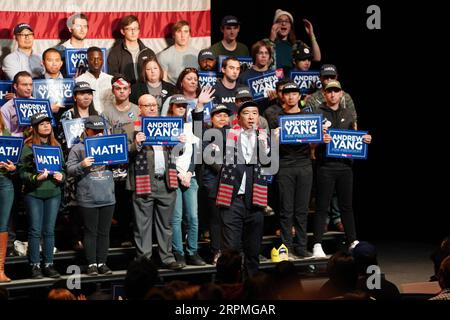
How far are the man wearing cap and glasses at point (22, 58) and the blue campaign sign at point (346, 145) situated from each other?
3204mm

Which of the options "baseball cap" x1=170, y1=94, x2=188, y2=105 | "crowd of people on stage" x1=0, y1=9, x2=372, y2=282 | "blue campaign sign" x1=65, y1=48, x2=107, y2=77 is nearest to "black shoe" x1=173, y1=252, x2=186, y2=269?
"crowd of people on stage" x1=0, y1=9, x2=372, y2=282

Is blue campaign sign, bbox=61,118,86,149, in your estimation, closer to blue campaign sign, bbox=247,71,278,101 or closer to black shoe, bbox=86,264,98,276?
black shoe, bbox=86,264,98,276

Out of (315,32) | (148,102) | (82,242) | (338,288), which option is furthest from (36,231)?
(315,32)

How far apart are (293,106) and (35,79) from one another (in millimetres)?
2698

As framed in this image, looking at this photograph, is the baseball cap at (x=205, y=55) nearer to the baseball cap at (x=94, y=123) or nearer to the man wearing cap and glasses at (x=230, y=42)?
the man wearing cap and glasses at (x=230, y=42)

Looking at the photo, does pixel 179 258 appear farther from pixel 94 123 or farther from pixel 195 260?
pixel 94 123

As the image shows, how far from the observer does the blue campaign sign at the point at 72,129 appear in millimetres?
10273

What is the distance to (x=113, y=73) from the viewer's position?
1162cm

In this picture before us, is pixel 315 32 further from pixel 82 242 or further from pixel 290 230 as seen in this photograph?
pixel 82 242

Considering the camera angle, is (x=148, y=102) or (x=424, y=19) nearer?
(x=148, y=102)

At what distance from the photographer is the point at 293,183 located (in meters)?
10.9

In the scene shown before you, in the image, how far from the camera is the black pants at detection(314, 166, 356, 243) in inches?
438

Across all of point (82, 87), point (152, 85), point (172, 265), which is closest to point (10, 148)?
point (82, 87)

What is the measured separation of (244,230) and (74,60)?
265 cm
